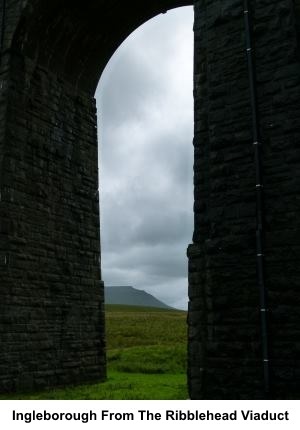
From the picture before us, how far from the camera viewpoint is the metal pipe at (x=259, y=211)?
745cm

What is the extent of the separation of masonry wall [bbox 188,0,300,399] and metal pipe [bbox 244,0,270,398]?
9 cm

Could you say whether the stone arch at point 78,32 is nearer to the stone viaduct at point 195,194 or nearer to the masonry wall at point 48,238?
the stone viaduct at point 195,194

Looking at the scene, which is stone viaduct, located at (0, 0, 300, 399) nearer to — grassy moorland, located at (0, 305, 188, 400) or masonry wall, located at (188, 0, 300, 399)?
masonry wall, located at (188, 0, 300, 399)

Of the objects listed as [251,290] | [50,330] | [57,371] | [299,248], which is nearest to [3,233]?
[50,330]

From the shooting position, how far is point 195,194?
9.08 m

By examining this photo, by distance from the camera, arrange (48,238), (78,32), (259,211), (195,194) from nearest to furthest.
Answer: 1. (259,211)
2. (195,194)
3. (48,238)
4. (78,32)

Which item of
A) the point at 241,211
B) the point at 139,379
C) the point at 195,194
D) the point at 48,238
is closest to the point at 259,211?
the point at 241,211

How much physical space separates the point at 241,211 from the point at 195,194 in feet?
3.62

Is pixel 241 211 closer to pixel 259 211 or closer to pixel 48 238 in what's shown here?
pixel 259 211

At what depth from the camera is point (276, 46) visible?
28.1ft

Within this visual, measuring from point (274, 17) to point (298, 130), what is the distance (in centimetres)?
230

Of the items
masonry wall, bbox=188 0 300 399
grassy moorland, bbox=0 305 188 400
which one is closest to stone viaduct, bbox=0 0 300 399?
masonry wall, bbox=188 0 300 399

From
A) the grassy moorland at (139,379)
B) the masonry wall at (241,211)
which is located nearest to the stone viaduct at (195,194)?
the masonry wall at (241,211)
